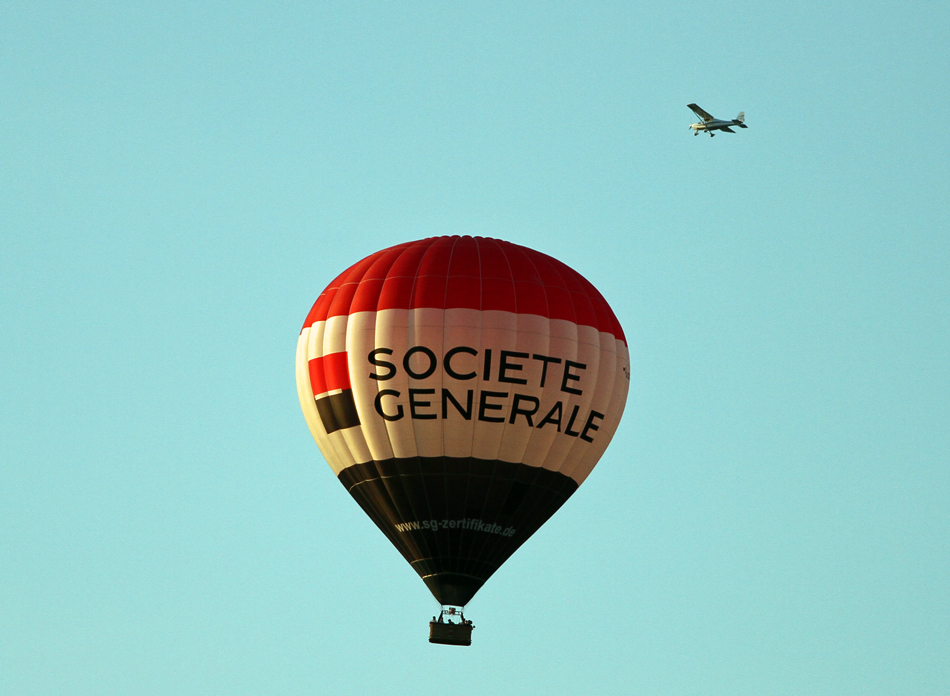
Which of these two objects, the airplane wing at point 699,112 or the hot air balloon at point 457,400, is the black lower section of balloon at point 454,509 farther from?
the airplane wing at point 699,112

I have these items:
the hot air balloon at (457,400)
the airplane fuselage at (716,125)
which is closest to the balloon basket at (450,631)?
the hot air balloon at (457,400)

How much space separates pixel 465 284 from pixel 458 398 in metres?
2.52

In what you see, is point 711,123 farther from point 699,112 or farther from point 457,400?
point 457,400

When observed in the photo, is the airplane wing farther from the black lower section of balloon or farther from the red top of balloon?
the black lower section of balloon

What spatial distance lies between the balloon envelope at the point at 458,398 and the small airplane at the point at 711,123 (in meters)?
24.9

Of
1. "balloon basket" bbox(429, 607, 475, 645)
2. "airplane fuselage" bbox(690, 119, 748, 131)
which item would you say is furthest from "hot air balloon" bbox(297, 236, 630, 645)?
"airplane fuselage" bbox(690, 119, 748, 131)

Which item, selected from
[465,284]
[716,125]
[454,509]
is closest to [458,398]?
[454,509]

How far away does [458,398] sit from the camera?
3169 cm

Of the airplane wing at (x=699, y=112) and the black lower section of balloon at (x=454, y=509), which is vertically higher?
the airplane wing at (x=699, y=112)

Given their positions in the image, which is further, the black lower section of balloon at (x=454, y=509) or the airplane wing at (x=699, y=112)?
the airplane wing at (x=699, y=112)

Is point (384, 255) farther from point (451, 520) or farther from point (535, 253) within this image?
point (451, 520)

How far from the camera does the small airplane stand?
5641 cm

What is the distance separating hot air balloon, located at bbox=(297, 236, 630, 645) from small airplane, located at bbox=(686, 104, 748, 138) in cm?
2491

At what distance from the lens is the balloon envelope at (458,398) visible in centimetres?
3181
